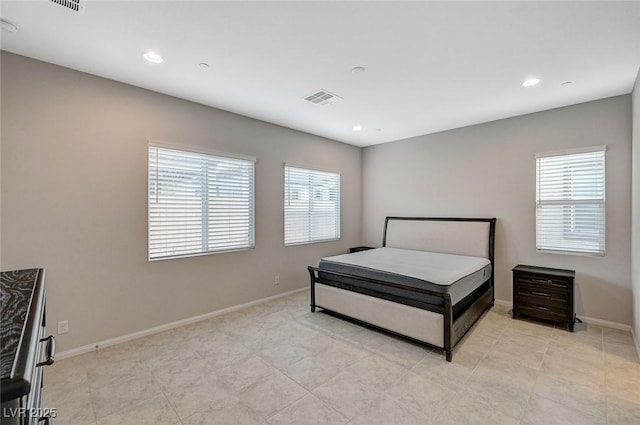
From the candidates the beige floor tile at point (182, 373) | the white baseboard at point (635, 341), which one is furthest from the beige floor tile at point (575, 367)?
the beige floor tile at point (182, 373)

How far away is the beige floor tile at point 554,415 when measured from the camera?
1.90m

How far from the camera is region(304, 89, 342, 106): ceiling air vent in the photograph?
334 centimetres

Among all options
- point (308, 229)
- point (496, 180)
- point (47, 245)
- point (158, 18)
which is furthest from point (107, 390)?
point (496, 180)

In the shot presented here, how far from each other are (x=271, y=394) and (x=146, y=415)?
34.0 inches

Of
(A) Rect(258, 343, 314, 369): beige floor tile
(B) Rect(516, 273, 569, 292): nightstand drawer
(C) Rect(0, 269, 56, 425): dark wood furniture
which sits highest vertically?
(C) Rect(0, 269, 56, 425): dark wood furniture

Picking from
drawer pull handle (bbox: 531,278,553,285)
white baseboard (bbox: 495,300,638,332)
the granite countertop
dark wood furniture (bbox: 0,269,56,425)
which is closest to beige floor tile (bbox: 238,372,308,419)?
dark wood furniture (bbox: 0,269,56,425)

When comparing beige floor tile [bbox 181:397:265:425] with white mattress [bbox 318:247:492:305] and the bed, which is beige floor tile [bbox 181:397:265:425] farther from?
white mattress [bbox 318:247:492:305]

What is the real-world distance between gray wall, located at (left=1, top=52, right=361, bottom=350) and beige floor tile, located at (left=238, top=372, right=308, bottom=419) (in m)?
1.71

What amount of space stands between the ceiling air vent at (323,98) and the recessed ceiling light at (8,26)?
8.26ft

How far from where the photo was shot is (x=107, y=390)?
2.25 meters

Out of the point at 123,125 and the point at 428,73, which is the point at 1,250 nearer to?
the point at 123,125

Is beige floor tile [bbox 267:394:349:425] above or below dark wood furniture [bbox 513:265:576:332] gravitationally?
below

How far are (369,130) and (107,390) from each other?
461cm

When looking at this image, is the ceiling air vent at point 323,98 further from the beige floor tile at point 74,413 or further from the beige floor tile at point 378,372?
the beige floor tile at point 74,413
